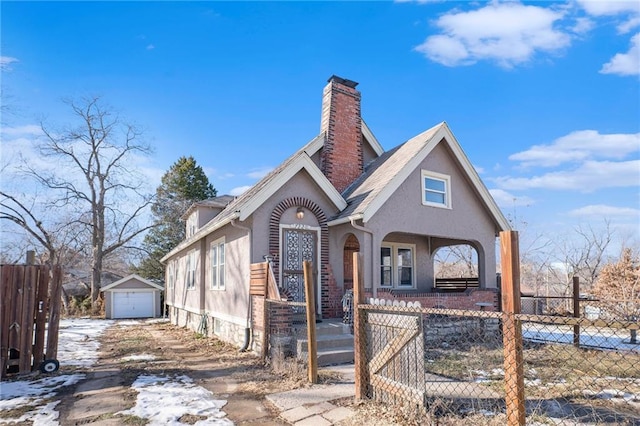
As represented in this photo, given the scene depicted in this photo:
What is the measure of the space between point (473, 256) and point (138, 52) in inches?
1092

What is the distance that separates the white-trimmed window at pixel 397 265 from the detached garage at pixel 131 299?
17231 mm

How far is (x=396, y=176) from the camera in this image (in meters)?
11.0

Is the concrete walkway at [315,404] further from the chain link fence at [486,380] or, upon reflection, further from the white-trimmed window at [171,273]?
the white-trimmed window at [171,273]

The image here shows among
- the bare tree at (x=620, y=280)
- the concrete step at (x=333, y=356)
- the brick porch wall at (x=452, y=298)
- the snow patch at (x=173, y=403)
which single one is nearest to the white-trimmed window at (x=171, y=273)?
the brick porch wall at (x=452, y=298)

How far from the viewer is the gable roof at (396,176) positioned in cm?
1060

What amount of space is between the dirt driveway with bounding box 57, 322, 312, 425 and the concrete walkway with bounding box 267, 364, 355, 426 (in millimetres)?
171

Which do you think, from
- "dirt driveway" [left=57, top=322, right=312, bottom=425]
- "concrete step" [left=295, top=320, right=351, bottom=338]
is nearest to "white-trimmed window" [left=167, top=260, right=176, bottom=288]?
"dirt driveway" [left=57, top=322, right=312, bottom=425]

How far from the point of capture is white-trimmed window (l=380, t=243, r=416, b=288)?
13.8 meters

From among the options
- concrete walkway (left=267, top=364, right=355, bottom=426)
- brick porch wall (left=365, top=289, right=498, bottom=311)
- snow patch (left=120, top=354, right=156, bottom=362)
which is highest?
brick porch wall (left=365, top=289, right=498, bottom=311)

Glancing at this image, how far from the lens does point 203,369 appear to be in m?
8.34

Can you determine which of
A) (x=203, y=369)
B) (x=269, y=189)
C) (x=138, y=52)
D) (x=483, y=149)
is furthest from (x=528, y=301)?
(x=138, y=52)

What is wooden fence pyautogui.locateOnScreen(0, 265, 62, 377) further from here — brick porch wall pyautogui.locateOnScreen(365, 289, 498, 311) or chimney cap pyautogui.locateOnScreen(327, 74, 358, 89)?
chimney cap pyautogui.locateOnScreen(327, 74, 358, 89)

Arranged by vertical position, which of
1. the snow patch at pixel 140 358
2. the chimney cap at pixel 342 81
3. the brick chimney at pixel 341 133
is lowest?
the snow patch at pixel 140 358

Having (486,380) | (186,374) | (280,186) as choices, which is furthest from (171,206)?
(486,380)
